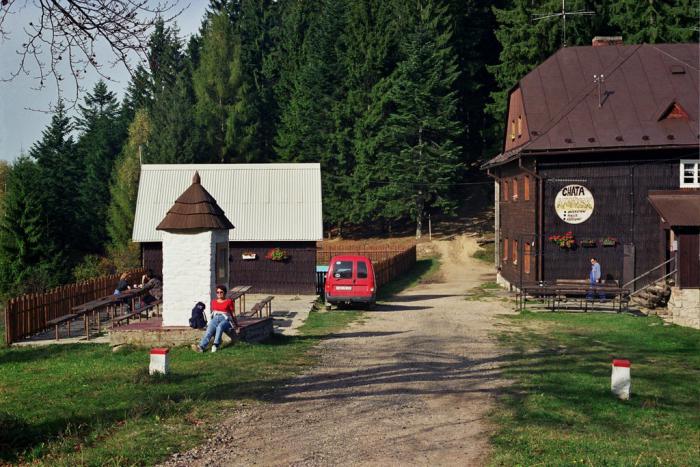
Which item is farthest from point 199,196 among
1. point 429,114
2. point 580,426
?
point 429,114

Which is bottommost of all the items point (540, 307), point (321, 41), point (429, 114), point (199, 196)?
point (540, 307)

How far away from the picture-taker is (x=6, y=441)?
380 inches

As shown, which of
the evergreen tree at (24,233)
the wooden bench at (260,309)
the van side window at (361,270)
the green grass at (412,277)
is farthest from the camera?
the evergreen tree at (24,233)

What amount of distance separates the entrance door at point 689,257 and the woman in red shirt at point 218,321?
16.2m

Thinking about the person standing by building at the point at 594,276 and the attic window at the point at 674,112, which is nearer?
the person standing by building at the point at 594,276

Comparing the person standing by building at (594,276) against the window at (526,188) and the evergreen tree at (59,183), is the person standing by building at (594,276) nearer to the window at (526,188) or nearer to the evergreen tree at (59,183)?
the window at (526,188)

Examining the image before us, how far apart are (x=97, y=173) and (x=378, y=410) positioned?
6217 cm

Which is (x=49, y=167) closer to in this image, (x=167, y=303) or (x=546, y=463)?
(x=167, y=303)

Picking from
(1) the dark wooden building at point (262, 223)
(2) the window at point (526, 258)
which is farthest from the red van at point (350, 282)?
(2) the window at point (526, 258)

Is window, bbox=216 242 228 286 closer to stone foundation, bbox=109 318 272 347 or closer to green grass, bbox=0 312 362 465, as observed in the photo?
stone foundation, bbox=109 318 272 347

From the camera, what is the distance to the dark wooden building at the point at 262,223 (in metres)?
32.8

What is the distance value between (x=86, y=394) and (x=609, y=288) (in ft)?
63.6

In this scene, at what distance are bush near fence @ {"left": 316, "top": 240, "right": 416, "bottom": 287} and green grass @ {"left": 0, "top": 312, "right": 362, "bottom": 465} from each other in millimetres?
19849

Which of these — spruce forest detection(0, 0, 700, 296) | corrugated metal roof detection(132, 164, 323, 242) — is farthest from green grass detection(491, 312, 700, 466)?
spruce forest detection(0, 0, 700, 296)
